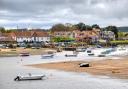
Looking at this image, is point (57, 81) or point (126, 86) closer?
point (126, 86)

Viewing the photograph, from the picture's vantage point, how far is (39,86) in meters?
51.4

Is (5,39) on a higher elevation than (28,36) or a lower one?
lower

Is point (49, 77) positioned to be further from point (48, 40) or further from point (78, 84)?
point (48, 40)

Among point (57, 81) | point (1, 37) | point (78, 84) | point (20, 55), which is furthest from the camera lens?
point (1, 37)

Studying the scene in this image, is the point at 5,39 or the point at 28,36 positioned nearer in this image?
the point at 5,39

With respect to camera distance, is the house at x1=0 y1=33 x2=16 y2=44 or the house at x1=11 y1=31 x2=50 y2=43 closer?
the house at x1=0 y1=33 x2=16 y2=44

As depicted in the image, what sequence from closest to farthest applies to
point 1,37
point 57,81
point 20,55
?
point 57,81
point 20,55
point 1,37

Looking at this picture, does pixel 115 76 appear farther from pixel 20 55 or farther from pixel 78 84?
pixel 20 55

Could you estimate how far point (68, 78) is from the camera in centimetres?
5972

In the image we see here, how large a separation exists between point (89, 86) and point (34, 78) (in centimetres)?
1045

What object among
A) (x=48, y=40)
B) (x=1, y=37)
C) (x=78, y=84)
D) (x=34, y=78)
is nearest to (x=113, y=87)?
(x=78, y=84)

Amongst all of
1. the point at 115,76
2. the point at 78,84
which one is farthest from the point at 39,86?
the point at 115,76

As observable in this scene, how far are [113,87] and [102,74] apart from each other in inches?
550

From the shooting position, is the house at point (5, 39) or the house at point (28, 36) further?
the house at point (28, 36)
